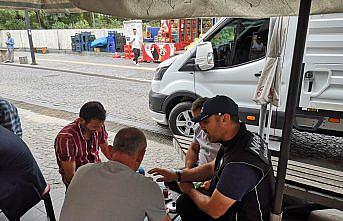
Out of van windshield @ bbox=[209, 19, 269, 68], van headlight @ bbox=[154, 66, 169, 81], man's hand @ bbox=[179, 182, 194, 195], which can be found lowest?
man's hand @ bbox=[179, 182, 194, 195]

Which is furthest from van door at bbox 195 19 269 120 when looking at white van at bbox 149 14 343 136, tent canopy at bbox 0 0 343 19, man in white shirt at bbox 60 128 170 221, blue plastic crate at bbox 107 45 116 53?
blue plastic crate at bbox 107 45 116 53

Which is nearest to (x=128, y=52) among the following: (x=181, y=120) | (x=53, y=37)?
(x=53, y=37)

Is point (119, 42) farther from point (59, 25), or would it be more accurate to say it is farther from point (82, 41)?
point (59, 25)

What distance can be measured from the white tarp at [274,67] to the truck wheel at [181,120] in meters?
2.03

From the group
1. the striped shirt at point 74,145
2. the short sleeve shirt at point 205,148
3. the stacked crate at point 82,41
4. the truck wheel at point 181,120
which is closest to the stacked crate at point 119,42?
the stacked crate at point 82,41

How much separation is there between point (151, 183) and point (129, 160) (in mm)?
189

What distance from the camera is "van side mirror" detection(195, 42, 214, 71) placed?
4.95 meters

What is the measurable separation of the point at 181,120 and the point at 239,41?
1641mm

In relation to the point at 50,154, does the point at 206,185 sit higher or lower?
higher

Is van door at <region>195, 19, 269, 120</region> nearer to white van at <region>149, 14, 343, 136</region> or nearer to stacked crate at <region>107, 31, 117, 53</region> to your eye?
white van at <region>149, 14, 343, 136</region>

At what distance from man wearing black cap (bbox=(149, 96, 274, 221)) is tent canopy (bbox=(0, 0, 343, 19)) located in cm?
66

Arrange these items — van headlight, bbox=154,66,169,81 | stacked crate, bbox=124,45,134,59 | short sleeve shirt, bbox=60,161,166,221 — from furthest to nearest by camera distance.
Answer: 1. stacked crate, bbox=124,45,134,59
2. van headlight, bbox=154,66,169,81
3. short sleeve shirt, bbox=60,161,166,221

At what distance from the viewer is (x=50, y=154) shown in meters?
5.04

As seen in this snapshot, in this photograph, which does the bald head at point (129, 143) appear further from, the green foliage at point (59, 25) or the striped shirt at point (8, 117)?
the green foliage at point (59, 25)
